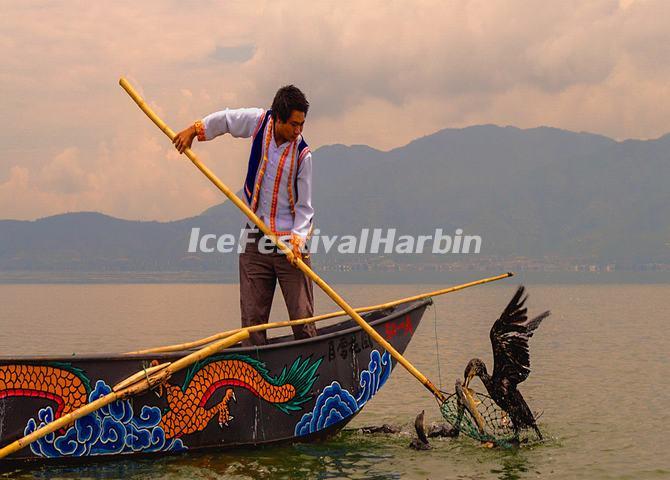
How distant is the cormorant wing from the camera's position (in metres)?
8.35

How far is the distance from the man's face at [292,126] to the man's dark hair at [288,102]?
0.12ft

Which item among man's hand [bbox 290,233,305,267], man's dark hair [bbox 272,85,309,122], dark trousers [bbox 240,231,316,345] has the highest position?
man's dark hair [bbox 272,85,309,122]

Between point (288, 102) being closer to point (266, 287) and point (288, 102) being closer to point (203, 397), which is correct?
point (266, 287)

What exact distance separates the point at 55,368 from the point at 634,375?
1527cm

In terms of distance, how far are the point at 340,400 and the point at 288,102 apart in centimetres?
294

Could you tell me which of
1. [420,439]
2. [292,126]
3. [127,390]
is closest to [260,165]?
[292,126]

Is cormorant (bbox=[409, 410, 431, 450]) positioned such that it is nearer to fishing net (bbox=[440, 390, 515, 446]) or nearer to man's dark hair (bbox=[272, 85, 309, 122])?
fishing net (bbox=[440, 390, 515, 446])

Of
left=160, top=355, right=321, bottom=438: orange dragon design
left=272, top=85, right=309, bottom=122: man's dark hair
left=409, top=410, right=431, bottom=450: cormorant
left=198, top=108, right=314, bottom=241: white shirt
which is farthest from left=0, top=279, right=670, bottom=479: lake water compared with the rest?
left=272, top=85, right=309, bottom=122: man's dark hair

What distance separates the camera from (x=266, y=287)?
8.52 meters

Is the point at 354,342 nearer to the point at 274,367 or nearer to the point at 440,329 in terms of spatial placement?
the point at 274,367

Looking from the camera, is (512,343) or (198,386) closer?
(198,386)

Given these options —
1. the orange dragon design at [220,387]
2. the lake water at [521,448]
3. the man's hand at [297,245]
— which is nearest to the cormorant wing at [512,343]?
the lake water at [521,448]

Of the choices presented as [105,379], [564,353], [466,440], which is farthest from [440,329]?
[105,379]

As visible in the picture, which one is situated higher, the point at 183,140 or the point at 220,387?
the point at 183,140
